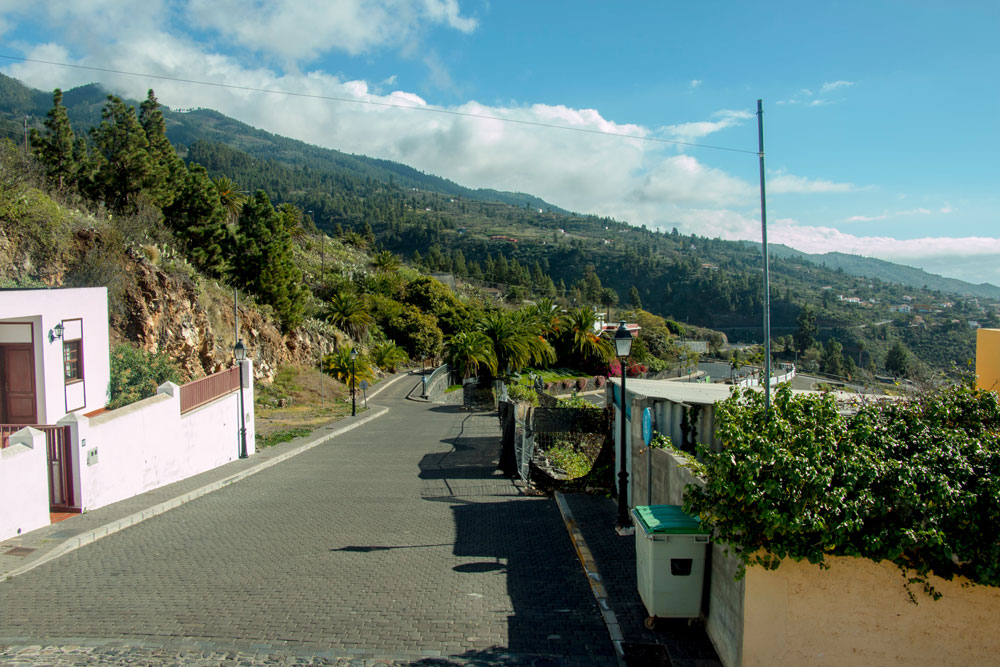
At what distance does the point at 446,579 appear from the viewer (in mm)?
7164

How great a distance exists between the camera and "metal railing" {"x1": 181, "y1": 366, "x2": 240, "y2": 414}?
46.9 feet

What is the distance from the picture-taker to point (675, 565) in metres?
5.47

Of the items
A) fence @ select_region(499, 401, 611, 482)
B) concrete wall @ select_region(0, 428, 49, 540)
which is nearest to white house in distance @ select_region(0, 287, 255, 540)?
concrete wall @ select_region(0, 428, 49, 540)

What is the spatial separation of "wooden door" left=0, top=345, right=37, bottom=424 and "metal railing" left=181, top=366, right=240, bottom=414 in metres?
3.24

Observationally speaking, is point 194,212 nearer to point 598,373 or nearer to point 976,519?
point 598,373

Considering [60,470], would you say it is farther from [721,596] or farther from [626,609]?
[721,596]

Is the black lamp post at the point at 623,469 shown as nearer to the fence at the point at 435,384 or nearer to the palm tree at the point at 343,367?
the fence at the point at 435,384

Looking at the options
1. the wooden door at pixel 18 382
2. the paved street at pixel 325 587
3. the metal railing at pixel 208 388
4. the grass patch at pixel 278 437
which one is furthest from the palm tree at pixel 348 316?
the paved street at pixel 325 587

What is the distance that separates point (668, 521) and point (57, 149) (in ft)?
121

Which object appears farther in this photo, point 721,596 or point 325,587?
point 325,587

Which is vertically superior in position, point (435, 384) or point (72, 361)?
point (72, 361)

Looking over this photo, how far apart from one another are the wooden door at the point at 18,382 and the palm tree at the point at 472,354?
2633 centimetres

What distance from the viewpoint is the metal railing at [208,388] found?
14.3 m

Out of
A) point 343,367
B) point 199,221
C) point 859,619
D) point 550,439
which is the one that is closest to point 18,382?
point 550,439
